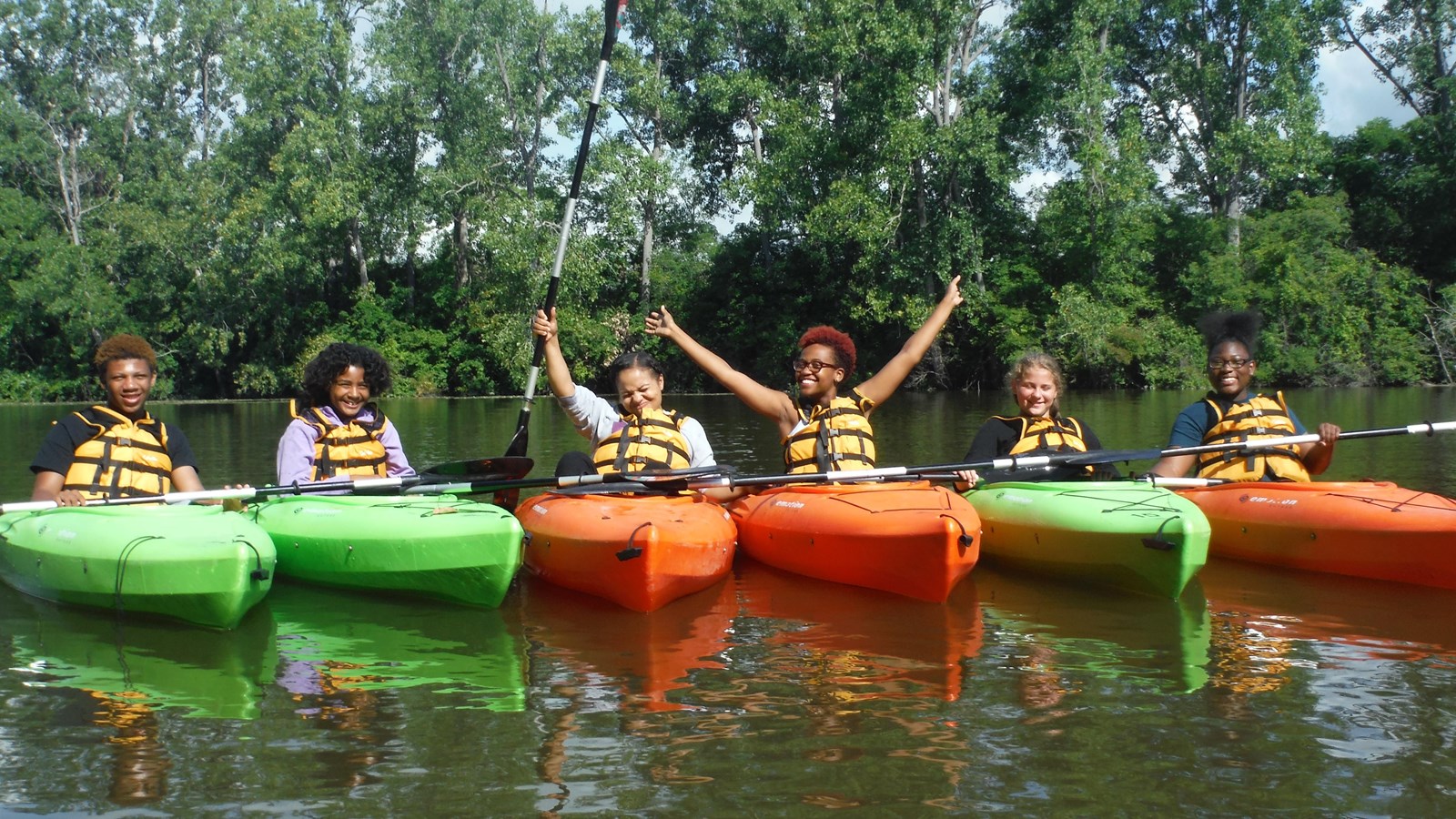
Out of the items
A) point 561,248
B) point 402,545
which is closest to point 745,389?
point 561,248

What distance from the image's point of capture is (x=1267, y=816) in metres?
2.69

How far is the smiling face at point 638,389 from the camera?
5711 mm

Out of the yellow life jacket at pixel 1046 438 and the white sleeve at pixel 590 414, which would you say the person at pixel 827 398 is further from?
the yellow life jacket at pixel 1046 438

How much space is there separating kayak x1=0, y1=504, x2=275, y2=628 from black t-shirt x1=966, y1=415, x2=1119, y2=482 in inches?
136

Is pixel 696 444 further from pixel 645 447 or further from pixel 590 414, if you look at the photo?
pixel 590 414

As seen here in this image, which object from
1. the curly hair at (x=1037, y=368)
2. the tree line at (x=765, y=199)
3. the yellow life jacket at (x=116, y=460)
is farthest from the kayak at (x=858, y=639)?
the tree line at (x=765, y=199)

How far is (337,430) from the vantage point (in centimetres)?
584

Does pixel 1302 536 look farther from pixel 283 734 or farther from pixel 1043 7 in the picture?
pixel 1043 7

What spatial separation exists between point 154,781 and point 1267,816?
2608mm

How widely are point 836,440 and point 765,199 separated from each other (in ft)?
64.2

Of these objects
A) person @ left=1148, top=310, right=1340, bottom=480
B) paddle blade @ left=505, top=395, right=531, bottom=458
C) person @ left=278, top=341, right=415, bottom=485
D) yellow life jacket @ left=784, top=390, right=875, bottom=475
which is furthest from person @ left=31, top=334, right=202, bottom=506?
person @ left=1148, top=310, right=1340, bottom=480

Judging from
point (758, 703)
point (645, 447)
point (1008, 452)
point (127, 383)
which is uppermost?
point (127, 383)

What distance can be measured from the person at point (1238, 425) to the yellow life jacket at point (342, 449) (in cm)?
384

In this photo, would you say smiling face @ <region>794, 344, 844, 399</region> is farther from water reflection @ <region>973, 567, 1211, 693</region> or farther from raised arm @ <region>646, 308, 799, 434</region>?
water reflection @ <region>973, 567, 1211, 693</region>
